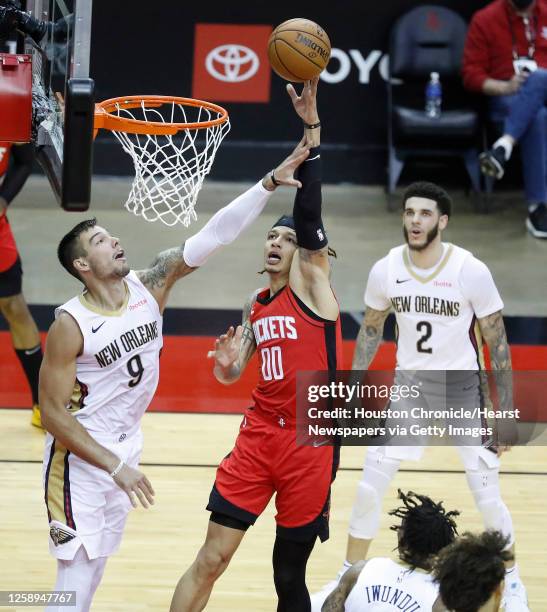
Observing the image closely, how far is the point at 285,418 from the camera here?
518 centimetres

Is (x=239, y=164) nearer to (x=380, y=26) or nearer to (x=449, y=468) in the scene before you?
(x=380, y=26)

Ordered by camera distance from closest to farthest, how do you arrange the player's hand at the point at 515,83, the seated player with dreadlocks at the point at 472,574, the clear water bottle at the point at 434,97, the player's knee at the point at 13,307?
A: the seated player with dreadlocks at the point at 472,574
the player's knee at the point at 13,307
the player's hand at the point at 515,83
the clear water bottle at the point at 434,97

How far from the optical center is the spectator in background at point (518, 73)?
35.8ft

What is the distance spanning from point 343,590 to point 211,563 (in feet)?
2.07

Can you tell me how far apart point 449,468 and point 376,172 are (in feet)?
20.0

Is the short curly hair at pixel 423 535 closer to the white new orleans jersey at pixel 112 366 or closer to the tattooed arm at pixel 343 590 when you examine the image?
the tattooed arm at pixel 343 590

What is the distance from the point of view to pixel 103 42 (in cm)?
1239

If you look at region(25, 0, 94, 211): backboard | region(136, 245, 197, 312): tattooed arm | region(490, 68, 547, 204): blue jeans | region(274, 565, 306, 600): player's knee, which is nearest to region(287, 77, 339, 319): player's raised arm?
region(136, 245, 197, 312): tattooed arm

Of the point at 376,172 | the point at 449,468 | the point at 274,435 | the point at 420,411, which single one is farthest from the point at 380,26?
the point at 274,435

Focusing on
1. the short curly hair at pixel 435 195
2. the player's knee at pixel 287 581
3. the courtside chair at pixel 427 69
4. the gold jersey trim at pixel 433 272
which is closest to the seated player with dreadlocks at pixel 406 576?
the player's knee at pixel 287 581

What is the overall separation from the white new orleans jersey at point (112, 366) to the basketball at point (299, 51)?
1269 mm

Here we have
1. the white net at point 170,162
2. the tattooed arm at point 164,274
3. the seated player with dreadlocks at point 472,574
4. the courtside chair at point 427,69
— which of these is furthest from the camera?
the courtside chair at point 427,69

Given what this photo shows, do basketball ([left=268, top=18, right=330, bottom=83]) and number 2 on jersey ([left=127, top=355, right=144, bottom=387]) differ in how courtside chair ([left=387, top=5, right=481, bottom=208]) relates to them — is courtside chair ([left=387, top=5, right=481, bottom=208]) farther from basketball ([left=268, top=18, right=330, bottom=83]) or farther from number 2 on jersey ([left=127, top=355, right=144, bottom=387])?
number 2 on jersey ([left=127, top=355, right=144, bottom=387])

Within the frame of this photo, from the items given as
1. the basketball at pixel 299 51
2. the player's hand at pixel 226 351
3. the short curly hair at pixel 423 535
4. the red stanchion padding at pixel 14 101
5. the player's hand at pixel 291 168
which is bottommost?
the short curly hair at pixel 423 535
